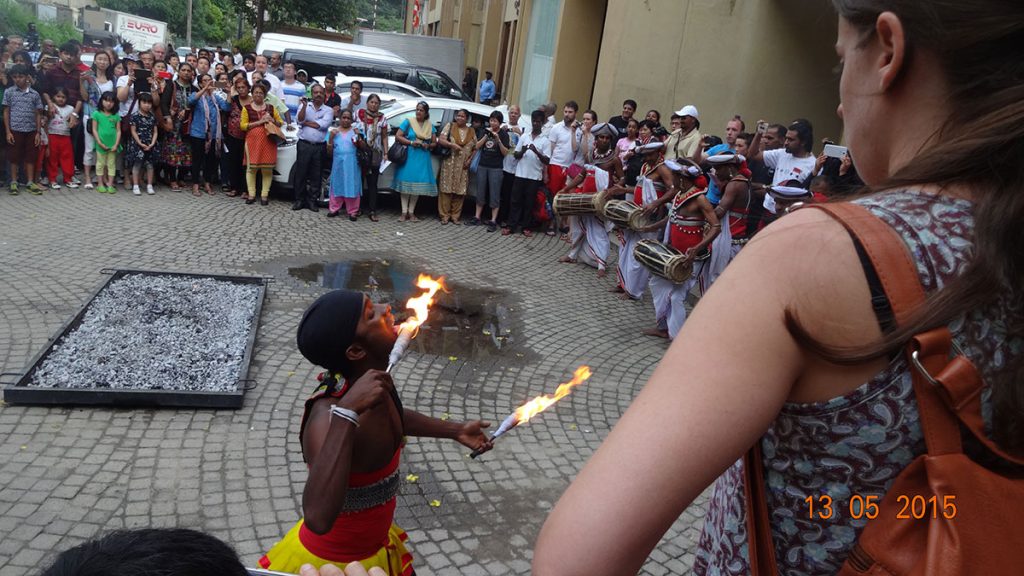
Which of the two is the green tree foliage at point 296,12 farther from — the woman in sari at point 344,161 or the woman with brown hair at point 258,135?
the woman in sari at point 344,161

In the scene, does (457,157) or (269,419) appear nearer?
(269,419)

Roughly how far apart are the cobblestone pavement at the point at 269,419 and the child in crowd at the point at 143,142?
1.46m

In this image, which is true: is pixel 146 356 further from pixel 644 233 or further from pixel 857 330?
pixel 857 330

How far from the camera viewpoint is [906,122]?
0.94 metres

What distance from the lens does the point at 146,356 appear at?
5.95 m

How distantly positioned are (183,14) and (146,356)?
60.5m

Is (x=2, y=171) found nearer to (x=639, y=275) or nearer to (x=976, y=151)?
(x=639, y=275)

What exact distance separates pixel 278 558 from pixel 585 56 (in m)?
17.0

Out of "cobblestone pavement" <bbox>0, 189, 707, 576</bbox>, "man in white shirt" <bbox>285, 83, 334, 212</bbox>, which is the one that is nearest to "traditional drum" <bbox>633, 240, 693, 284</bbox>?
"cobblestone pavement" <bbox>0, 189, 707, 576</bbox>

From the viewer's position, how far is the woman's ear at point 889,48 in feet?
2.90

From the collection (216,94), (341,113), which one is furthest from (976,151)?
(216,94)

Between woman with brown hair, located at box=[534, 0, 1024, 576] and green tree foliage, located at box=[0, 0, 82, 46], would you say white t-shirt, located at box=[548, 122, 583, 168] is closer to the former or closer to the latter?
woman with brown hair, located at box=[534, 0, 1024, 576]

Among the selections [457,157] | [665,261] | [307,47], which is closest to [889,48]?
[665,261]
